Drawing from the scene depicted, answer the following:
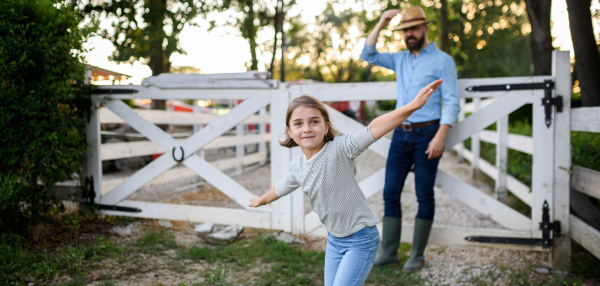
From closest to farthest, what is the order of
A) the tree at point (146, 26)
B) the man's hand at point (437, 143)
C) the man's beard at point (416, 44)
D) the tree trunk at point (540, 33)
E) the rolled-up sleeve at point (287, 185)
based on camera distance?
the rolled-up sleeve at point (287, 185) → the man's hand at point (437, 143) → the man's beard at point (416, 44) → the tree trunk at point (540, 33) → the tree at point (146, 26)

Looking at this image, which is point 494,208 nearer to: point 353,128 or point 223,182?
point 353,128

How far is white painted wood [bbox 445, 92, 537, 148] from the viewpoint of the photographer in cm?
327

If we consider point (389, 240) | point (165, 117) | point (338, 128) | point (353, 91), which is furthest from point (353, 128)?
point (165, 117)

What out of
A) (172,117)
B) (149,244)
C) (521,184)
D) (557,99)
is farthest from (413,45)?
(172,117)

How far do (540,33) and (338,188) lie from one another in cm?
488

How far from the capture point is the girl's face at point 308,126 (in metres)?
1.92

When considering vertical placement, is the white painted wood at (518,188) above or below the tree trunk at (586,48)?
below

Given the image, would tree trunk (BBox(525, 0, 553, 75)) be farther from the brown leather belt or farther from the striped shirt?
the striped shirt

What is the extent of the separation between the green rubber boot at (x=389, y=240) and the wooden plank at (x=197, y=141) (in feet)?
5.06

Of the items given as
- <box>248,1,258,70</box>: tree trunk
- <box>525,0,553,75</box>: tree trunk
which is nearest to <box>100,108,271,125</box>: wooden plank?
<box>248,1,258,70</box>: tree trunk

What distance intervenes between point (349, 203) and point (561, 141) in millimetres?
2176

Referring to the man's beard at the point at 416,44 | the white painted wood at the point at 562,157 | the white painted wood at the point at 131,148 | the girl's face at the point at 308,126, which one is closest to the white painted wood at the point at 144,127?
the white painted wood at the point at 131,148

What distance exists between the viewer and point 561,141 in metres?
3.21

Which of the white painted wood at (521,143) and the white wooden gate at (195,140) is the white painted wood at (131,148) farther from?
the white painted wood at (521,143)
